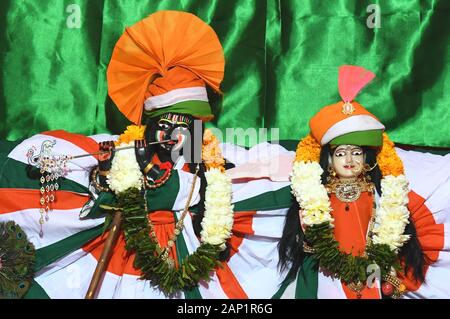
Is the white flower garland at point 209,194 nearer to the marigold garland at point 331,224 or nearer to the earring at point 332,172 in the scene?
the marigold garland at point 331,224

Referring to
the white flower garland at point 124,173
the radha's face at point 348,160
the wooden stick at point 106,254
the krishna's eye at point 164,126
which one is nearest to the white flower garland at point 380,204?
the radha's face at point 348,160

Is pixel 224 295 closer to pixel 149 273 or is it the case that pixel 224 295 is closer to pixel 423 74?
pixel 149 273

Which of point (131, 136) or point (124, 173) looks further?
point (131, 136)

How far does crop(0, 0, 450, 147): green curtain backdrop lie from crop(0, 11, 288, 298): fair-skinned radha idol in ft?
2.65

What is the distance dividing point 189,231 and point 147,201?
30cm

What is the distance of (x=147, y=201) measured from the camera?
5.16m

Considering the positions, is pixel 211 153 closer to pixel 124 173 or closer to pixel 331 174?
pixel 124 173

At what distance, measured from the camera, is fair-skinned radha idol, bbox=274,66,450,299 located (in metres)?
5.13

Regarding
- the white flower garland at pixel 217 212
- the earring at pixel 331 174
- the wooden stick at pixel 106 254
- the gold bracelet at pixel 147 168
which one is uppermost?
the gold bracelet at pixel 147 168

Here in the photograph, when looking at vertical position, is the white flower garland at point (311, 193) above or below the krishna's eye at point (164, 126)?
below

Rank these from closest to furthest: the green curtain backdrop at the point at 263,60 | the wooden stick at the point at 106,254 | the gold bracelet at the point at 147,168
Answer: the wooden stick at the point at 106,254 < the gold bracelet at the point at 147,168 < the green curtain backdrop at the point at 263,60

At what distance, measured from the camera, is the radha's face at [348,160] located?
17.1 feet

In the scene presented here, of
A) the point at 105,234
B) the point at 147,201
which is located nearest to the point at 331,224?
the point at 147,201
